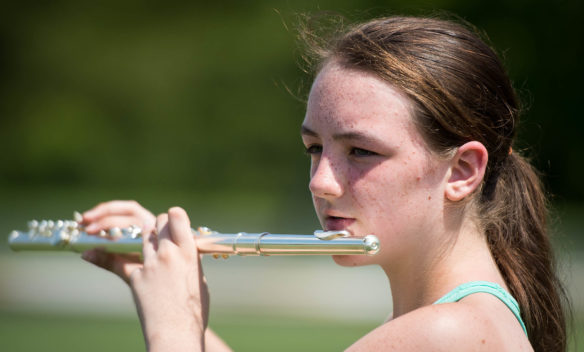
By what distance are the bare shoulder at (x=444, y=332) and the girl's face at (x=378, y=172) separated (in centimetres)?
27

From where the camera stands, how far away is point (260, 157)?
1894 cm

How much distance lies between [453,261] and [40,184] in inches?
729

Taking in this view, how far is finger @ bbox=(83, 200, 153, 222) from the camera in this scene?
291cm

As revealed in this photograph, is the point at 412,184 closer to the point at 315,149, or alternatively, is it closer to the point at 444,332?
the point at 315,149

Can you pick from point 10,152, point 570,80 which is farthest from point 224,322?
point 10,152

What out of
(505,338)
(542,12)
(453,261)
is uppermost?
(542,12)

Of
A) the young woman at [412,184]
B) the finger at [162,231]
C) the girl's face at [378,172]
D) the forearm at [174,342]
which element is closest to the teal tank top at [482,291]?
the young woman at [412,184]

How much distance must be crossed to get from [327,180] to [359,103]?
0.83ft

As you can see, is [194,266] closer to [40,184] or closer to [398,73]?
[398,73]

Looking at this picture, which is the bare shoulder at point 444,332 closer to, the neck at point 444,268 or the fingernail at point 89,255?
the neck at point 444,268

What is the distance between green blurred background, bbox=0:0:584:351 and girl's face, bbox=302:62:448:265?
37.1ft

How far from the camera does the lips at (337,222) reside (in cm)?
242

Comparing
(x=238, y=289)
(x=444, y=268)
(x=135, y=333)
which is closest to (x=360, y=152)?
(x=444, y=268)

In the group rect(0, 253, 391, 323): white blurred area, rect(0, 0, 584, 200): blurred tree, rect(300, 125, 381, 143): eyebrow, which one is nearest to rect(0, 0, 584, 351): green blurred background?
rect(0, 0, 584, 200): blurred tree
